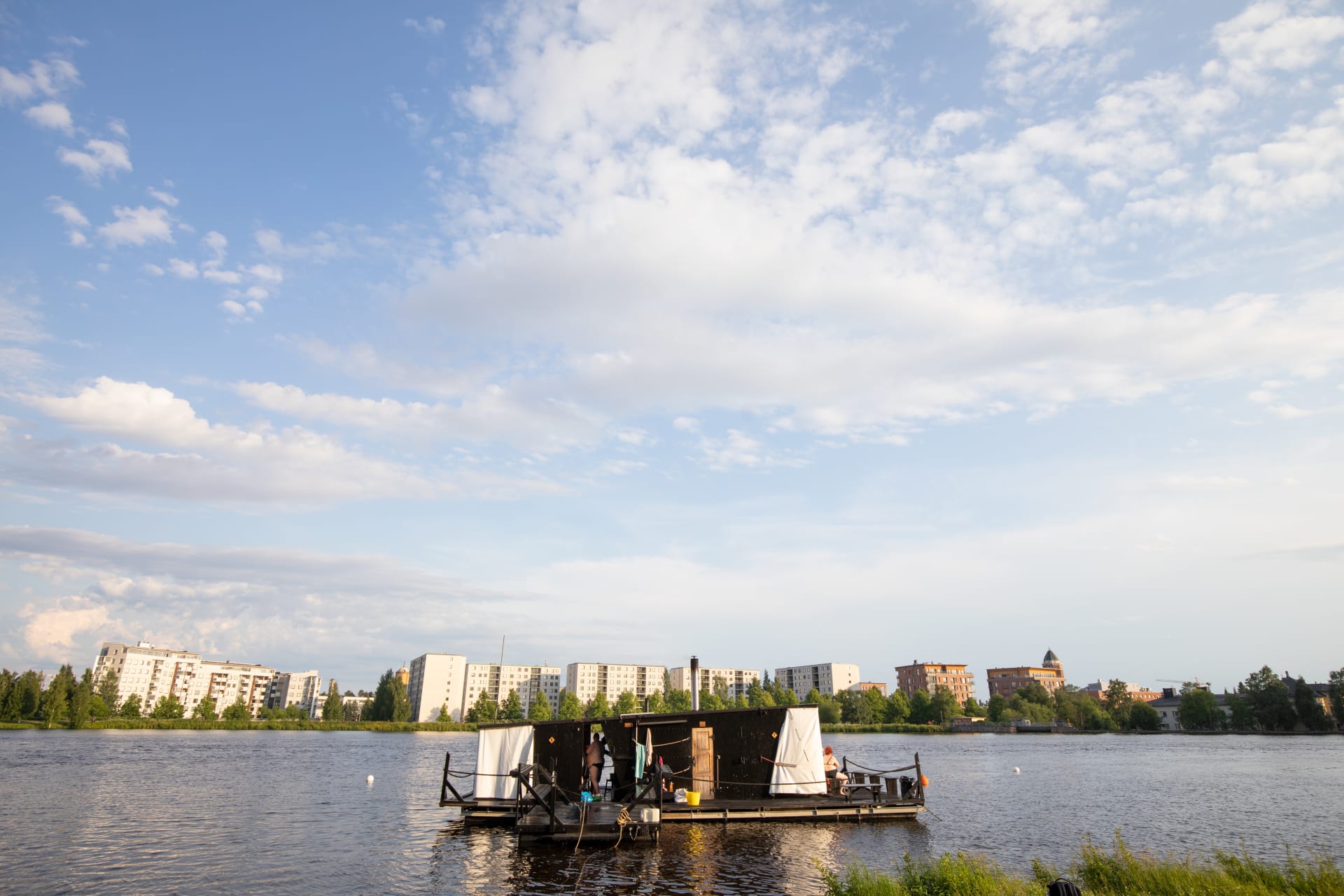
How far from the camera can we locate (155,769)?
6312 centimetres

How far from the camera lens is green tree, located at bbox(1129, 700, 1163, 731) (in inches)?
6014

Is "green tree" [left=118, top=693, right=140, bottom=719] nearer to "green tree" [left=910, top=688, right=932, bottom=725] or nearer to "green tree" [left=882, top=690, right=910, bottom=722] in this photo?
"green tree" [left=882, top=690, right=910, bottom=722]

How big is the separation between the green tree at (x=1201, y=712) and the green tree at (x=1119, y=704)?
411 inches

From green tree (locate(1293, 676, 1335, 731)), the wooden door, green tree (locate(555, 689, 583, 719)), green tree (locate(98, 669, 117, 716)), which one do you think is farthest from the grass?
green tree (locate(98, 669, 117, 716))

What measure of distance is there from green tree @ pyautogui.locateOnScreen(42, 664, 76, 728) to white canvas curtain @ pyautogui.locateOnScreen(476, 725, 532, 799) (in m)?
141

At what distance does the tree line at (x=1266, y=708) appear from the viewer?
130625mm

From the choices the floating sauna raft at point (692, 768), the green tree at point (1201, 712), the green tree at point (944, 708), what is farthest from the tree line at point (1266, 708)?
the floating sauna raft at point (692, 768)

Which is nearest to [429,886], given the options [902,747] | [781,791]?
[781,791]

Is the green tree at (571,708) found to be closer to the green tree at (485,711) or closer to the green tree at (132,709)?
the green tree at (485,711)

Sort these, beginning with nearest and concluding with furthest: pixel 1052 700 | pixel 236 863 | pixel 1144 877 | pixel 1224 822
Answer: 1. pixel 1144 877
2. pixel 236 863
3. pixel 1224 822
4. pixel 1052 700

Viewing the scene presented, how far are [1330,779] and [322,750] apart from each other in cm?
10398

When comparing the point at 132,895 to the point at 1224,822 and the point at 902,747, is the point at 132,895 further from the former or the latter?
the point at 902,747

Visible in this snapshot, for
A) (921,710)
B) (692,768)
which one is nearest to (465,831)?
(692,768)

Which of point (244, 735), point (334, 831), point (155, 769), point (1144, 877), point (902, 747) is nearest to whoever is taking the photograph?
point (1144, 877)
